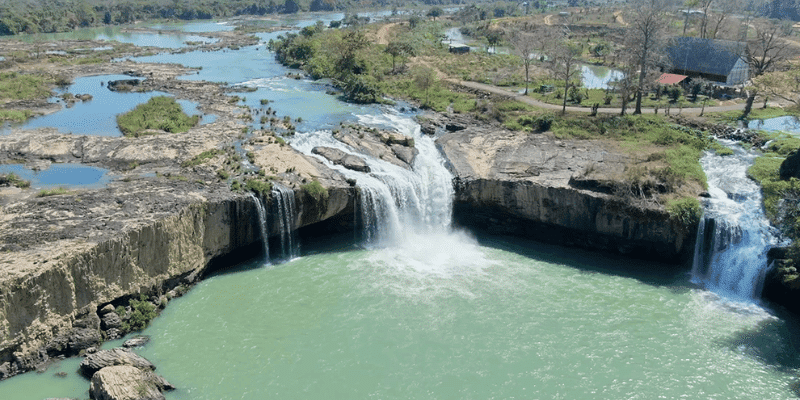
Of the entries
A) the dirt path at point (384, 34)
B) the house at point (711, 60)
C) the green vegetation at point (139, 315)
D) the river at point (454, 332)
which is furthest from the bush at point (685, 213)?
the dirt path at point (384, 34)

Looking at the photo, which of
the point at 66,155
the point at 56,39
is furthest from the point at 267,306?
the point at 56,39

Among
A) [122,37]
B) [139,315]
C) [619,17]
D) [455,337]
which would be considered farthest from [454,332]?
[619,17]

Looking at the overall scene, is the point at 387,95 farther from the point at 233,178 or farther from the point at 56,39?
the point at 56,39

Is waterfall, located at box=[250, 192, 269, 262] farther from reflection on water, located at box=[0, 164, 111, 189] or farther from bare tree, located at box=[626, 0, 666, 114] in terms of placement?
bare tree, located at box=[626, 0, 666, 114]

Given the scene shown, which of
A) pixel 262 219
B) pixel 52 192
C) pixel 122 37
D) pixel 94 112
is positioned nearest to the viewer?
pixel 52 192

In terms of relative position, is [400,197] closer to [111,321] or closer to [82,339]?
[111,321]
